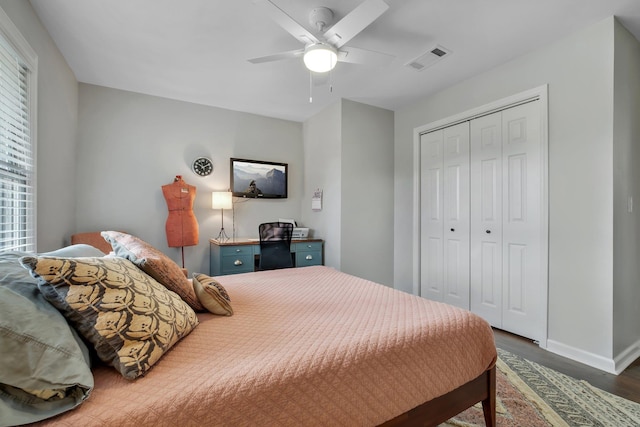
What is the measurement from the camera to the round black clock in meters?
3.74

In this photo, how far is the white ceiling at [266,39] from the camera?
79.7 inches

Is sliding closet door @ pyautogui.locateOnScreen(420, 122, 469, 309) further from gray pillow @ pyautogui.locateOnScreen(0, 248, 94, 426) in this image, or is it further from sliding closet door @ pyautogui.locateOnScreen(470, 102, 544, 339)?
gray pillow @ pyautogui.locateOnScreen(0, 248, 94, 426)

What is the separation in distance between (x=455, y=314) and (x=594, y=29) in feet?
8.11

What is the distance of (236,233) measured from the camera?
4023 mm

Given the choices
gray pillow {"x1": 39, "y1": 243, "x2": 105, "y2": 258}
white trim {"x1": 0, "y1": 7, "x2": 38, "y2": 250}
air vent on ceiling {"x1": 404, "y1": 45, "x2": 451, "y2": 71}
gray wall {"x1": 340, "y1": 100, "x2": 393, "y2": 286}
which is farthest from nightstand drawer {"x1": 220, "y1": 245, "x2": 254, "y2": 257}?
air vent on ceiling {"x1": 404, "y1": 45, "x2": 451, "y2": 71}

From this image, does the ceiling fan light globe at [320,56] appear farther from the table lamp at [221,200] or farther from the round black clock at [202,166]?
the round black clock at [202,166]

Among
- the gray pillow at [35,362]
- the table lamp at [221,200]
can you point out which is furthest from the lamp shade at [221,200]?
the gray pillow at [35,362]

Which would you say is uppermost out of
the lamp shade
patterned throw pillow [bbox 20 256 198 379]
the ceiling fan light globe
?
the ceiling fan light globe

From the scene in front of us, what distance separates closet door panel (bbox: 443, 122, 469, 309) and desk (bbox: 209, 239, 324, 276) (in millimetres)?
1544

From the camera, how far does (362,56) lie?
2.17 metres

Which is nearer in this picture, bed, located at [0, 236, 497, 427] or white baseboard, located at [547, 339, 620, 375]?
bed, located at [0, 236, 497, 427]

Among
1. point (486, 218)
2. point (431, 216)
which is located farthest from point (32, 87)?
point (486, 218)

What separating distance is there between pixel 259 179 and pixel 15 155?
2497 millimetres

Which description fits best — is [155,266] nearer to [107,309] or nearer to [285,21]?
[107,309]
